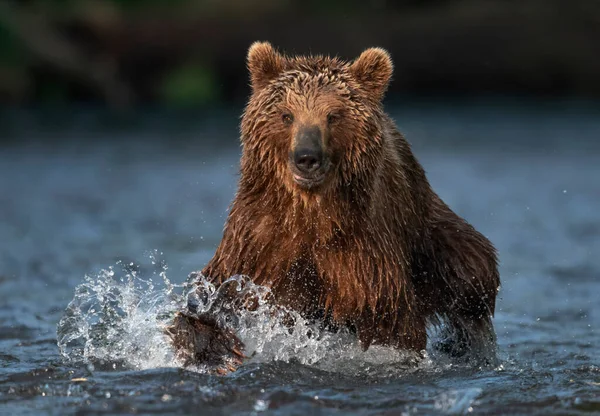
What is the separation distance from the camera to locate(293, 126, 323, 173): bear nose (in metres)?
6.46

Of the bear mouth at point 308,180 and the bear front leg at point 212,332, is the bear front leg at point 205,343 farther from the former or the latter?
the bear mouth at point 308,180

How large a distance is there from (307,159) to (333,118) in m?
0.46

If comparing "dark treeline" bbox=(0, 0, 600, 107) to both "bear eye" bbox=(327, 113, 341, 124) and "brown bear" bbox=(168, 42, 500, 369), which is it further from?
"bear eye" bbox=(327, 113, 341, 124)

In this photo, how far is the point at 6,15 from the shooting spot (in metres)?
26.1

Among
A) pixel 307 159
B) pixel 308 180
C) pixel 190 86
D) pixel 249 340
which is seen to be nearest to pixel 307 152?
pixel 307 159

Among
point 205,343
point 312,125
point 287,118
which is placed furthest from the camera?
point 205,343

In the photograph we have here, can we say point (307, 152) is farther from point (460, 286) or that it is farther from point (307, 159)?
point (460, 286)

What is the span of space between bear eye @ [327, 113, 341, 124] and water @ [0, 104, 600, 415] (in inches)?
49.1

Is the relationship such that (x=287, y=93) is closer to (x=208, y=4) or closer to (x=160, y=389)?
(x=160, y=389)

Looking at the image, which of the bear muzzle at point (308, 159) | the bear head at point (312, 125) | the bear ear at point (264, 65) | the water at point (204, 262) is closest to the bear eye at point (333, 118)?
the bear head at point (312, 125)

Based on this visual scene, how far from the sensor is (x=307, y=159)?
21.2 ft

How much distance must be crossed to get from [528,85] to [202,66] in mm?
7912

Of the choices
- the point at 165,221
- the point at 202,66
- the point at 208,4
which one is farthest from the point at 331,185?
the point at 208,4

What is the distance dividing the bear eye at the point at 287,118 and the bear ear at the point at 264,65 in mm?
387
